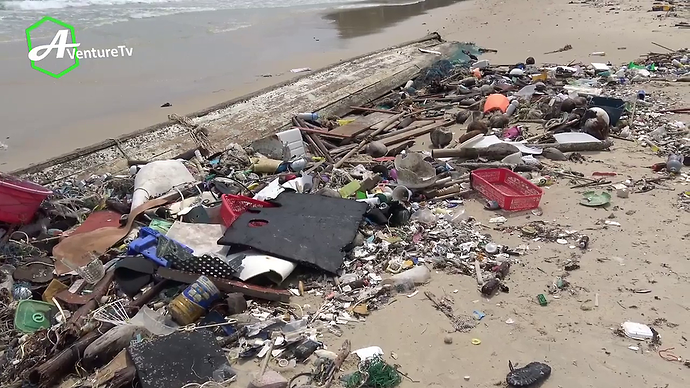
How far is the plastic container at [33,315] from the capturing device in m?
3.64

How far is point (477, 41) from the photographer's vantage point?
1423cm

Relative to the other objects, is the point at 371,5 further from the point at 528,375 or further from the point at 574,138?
the point at 528,375

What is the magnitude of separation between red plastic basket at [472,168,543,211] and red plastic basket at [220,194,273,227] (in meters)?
2.16

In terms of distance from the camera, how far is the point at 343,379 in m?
3.14

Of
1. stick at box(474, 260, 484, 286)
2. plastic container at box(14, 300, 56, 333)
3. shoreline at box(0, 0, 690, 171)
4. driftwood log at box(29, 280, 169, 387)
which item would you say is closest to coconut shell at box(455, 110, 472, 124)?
shoreline at box(0, 0, 690, 171)

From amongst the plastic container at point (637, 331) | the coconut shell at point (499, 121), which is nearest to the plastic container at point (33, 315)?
the plastic container at point (637, 331)

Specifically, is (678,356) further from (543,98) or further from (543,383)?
(543,98)

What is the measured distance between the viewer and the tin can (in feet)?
11.8

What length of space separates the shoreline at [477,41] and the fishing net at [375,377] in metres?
5.43

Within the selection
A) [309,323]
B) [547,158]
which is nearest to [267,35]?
[547,158]

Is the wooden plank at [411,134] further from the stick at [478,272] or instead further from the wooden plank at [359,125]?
the stick at [478,272]

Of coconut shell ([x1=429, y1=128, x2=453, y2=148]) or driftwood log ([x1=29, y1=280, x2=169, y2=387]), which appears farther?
coconut shell ([x1=429, y1=128, x2=453, y2=148])

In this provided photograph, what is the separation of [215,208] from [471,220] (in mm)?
2439

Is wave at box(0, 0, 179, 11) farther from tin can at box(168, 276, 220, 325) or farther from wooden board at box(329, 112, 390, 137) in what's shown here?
tin can at box(168, 276, 220, 325)
